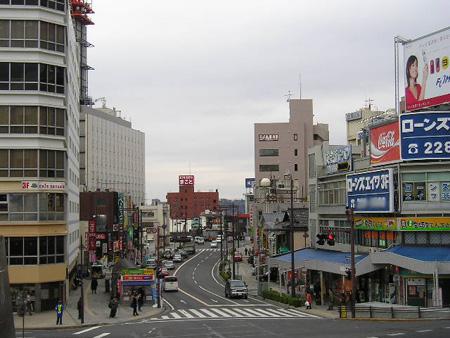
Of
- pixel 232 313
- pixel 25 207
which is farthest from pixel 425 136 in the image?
pixel 25 207

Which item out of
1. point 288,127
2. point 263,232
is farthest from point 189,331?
point 288,127

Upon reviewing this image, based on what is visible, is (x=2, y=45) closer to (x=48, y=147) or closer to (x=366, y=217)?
(x=48, y=147)

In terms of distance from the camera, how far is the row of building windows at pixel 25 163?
173 feet

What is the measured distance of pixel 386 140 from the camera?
50844 millimetres

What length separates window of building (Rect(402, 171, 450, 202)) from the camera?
156ft

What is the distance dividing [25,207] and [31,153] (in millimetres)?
4220

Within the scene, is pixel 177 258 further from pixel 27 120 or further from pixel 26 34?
pixel 26 34

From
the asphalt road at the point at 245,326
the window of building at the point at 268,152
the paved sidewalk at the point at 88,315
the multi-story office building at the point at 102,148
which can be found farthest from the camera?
the multi-story office building at the point at 102,148

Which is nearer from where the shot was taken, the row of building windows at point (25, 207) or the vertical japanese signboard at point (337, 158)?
the row of building windows at point (25, 207)

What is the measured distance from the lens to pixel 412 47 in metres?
54.0

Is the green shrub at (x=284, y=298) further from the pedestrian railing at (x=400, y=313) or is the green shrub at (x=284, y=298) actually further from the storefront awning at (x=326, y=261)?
the pedestrian railing at (x=400, y=313)

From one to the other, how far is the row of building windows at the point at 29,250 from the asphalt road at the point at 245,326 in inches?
407

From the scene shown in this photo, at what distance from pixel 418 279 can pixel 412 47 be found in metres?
18.9

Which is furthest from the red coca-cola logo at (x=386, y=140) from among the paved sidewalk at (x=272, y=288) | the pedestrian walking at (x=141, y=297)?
the pedestrian walking at (x=141, y=297)
